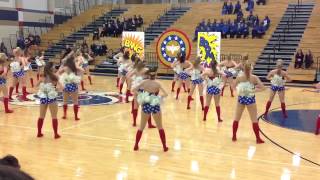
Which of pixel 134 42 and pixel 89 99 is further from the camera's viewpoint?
pixel 134 42

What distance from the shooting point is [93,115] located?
11000mm

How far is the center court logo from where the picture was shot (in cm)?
1290

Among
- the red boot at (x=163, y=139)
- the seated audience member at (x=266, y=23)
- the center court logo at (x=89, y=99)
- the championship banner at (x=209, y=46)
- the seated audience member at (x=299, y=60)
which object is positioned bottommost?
the center court logo at (x=89, y=99)

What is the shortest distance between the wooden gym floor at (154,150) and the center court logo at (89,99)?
164 cm

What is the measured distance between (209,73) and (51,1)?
23.6 metres

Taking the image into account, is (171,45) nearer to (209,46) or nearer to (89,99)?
(209,46)

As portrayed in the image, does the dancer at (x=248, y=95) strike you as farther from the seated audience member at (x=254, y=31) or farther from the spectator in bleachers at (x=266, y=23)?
the spectator in bleachers at (x=266, y=23)

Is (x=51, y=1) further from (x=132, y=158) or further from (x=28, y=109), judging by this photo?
(x=132, y=158)

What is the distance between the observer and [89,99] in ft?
45.8

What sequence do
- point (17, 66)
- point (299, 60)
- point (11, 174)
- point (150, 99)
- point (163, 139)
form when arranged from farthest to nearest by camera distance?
point (299, 60), point (17, 66), point (163, 139), point (150, 99), point (11, 174)

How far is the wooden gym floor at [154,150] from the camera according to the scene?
20.1 ft

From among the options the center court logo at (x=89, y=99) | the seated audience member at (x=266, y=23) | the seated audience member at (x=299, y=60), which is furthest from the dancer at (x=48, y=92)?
the seated audience member at (x=266, y=23)

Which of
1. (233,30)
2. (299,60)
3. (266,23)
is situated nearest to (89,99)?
(299,60)

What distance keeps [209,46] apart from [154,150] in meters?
14.0
